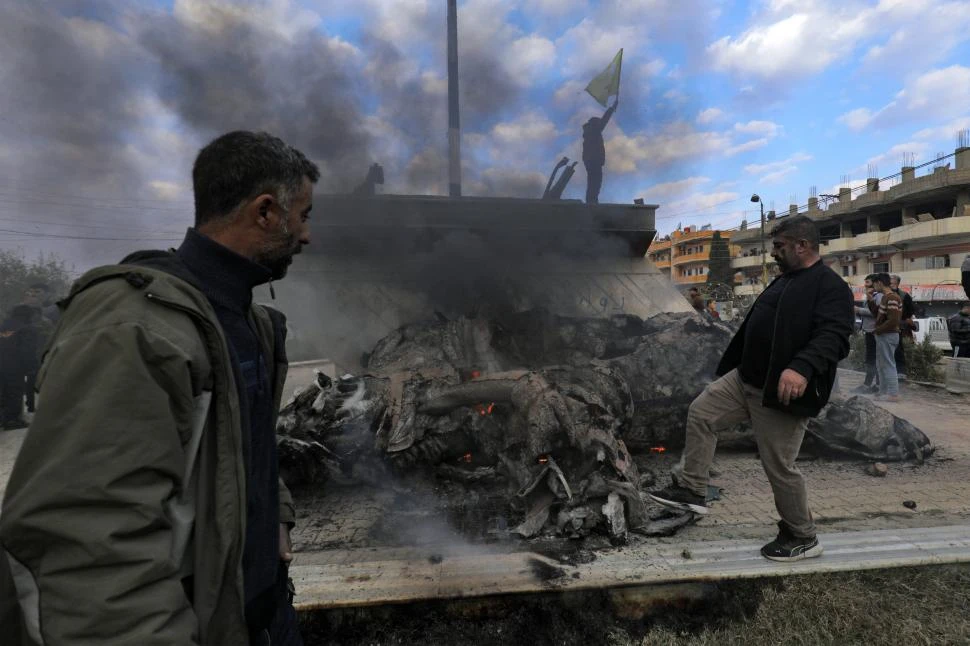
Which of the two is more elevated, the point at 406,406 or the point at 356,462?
the point at 406,406

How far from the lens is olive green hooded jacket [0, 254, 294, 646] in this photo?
75cm

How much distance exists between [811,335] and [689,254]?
5913 centimetres

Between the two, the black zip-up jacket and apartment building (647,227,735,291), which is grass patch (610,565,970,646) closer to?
the black zip-up jacket

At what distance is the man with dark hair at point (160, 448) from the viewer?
750 millimetres

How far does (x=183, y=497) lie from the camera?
0.91 metres

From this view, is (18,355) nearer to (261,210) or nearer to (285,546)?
(285,546)

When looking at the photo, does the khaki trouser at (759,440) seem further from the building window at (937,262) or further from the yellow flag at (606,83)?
the building window at (937,262)

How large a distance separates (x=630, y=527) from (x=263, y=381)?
256 centimetres

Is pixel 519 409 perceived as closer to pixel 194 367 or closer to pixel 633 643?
pixel 633 643

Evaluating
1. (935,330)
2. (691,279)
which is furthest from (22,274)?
(691,279)

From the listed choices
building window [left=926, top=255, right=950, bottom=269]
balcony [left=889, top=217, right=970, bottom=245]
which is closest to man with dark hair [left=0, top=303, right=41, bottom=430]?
balcony [left=889, top=217, right=970, bottom=245]

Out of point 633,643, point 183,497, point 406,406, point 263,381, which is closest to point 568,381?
point 406,406

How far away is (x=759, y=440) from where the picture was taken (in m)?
2.73

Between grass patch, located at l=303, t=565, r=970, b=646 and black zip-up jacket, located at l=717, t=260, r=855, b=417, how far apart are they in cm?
89
